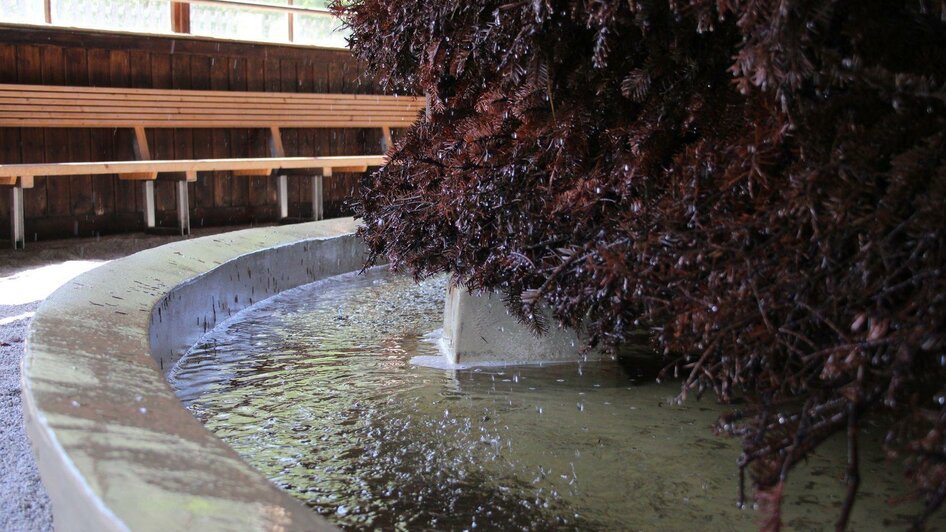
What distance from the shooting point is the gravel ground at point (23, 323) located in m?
2.26

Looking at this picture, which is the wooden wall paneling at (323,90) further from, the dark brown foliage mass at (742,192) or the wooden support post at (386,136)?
the dark brown foliage mass at (742,192)

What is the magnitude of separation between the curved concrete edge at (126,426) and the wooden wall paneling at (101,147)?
231 inches

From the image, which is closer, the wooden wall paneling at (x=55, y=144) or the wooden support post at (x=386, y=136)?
the wooden wall paneling at (x=55, y=144)

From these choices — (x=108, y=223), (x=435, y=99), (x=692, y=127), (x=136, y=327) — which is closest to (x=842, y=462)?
(x=692, y=127)

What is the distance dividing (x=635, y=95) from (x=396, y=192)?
5.49 feet

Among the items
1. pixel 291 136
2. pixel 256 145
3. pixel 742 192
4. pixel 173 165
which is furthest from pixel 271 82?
pixel 742 192

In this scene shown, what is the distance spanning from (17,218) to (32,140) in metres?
1.24

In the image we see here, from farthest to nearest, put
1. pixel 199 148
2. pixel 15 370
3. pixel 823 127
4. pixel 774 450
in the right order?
pixel 199 148
pixel 15 370
pixel 823 127
pixel 774 450

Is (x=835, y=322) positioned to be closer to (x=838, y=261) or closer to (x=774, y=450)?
(x=838, y=261)

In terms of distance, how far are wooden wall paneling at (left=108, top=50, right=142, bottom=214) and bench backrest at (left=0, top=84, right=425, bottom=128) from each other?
0.26m

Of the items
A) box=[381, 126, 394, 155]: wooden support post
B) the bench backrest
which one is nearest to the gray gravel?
the bench backrest

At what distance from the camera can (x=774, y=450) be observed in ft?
4.90

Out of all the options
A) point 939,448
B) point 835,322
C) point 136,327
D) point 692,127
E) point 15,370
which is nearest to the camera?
point 939,448

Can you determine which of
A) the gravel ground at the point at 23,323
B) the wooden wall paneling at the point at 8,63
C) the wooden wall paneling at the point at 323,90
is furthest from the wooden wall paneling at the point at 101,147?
the wooden wall paneling at the point at 323,90
